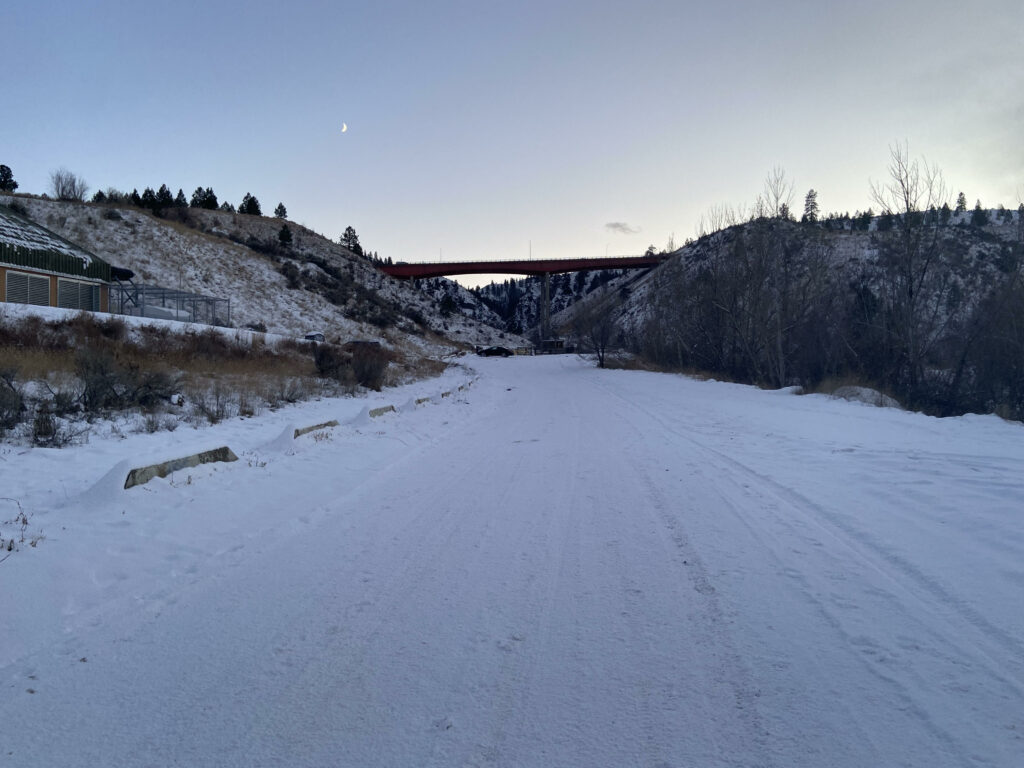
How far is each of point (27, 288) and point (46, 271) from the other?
1407 mm

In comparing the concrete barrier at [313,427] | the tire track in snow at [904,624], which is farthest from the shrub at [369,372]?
the tire track in snow at [904,624]

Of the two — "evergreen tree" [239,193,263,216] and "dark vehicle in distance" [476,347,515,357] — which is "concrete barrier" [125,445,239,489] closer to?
"dark vehicle in distance" [476,347,515,357]

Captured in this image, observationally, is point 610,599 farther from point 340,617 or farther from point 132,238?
point 132,238

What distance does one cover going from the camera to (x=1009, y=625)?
3.84 metres

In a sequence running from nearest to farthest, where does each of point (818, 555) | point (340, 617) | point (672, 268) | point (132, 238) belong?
point (340, 617), point (818, 555), point (672, 268), point (132, 238)

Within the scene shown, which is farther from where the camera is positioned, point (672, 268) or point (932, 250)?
point (672, 268)

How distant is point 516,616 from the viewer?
13.6 feet

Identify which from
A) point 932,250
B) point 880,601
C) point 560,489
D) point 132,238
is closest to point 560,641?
point 880,601

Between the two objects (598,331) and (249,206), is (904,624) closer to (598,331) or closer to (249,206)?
(598,331)

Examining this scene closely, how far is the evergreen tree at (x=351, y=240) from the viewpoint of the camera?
4274 inches

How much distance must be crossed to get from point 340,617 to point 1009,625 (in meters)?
4.36

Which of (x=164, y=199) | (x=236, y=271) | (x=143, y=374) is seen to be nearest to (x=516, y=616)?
(x=143, y=374)

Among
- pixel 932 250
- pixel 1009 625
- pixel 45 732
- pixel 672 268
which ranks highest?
pixel 672 268

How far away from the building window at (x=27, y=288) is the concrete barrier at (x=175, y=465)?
27.8m
